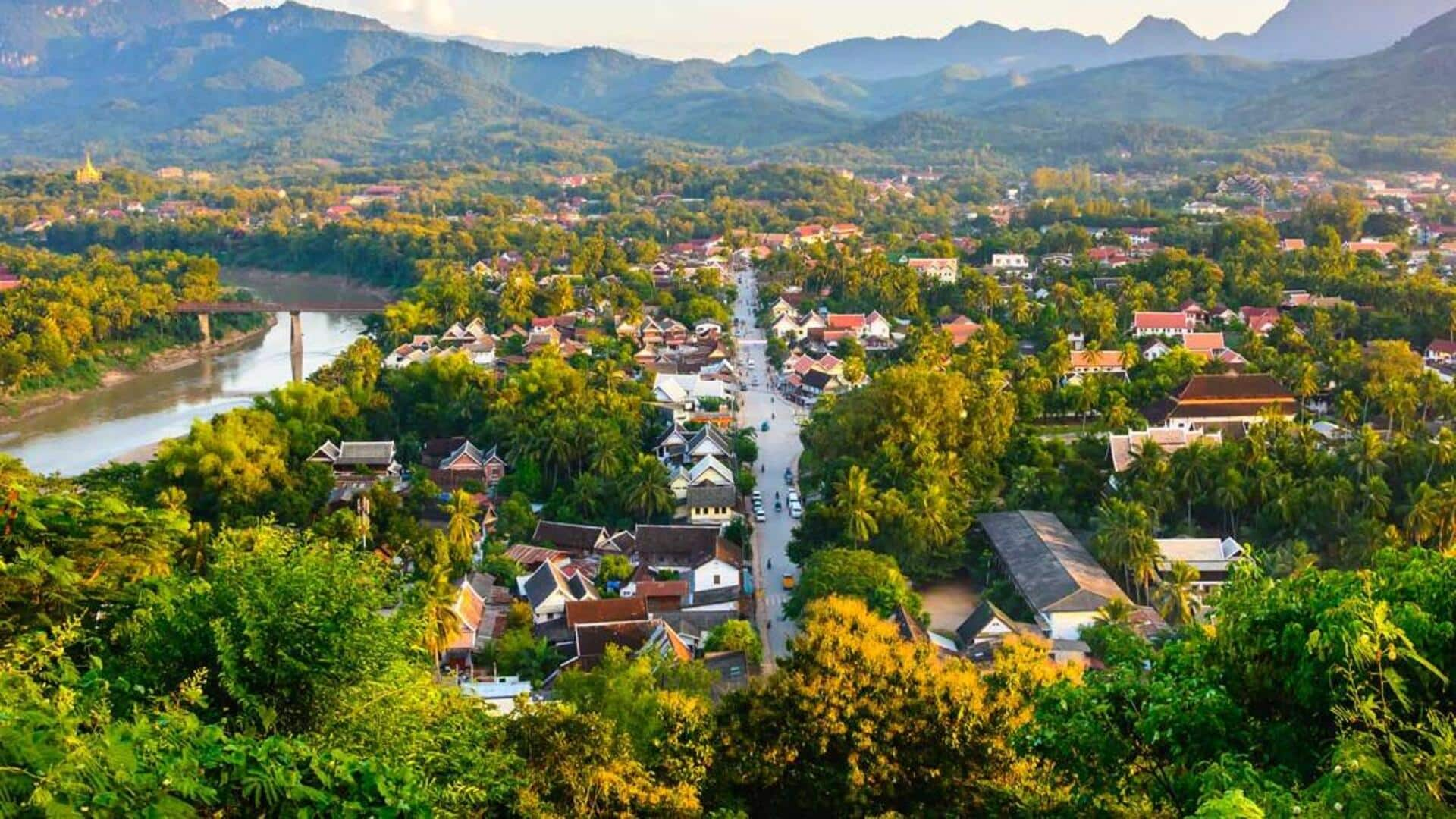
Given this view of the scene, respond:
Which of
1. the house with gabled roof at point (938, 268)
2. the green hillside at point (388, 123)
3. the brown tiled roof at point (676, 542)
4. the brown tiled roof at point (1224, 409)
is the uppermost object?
the green hillside at point (388, 123)

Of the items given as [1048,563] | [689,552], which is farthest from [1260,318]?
[689,552]

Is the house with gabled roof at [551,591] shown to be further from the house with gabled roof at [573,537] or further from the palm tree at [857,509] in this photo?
the palm tree at [857,509]

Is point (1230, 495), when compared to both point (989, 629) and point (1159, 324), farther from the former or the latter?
point (1159, 324)

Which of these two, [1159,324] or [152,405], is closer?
[152,405]

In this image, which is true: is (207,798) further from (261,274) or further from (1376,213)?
(261,274)

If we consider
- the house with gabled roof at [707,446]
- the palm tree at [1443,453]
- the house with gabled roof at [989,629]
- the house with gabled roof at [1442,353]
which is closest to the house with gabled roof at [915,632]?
the house with gabled roof at [989,629]

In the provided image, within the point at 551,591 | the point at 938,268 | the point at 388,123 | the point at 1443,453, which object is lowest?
the point at 551,591
